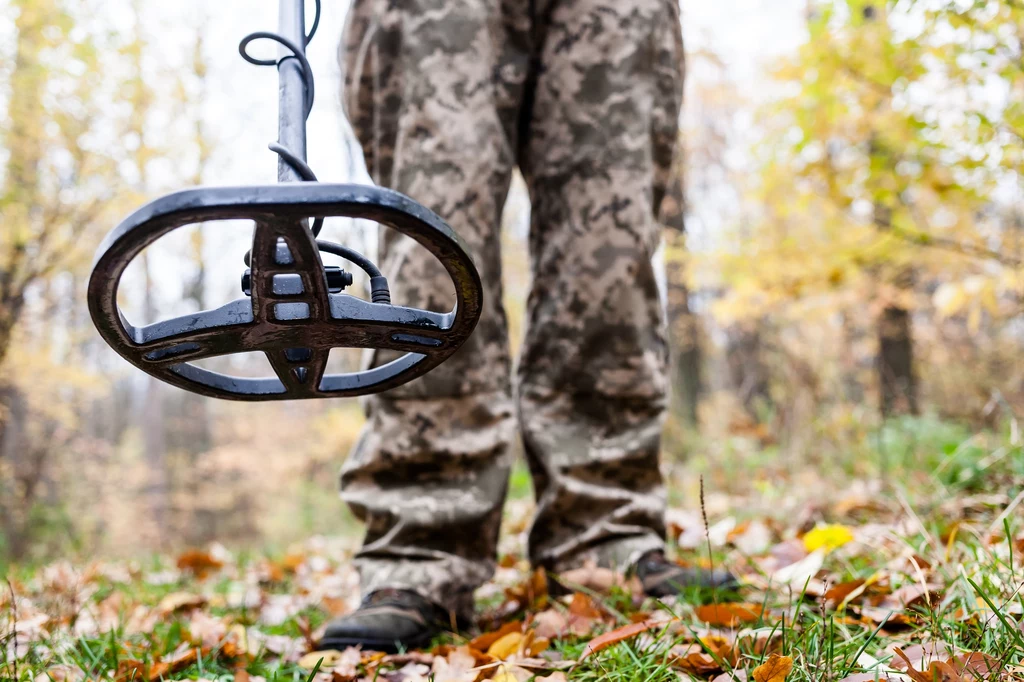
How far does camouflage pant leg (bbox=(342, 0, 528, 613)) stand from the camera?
119cm

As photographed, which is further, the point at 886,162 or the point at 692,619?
the point at 886,162

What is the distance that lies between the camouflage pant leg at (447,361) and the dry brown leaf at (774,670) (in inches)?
24.2

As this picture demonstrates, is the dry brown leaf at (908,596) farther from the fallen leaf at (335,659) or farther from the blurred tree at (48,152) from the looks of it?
the blurred tree at (48,152)

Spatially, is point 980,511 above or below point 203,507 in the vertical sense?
above

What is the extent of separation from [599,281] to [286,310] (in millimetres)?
818

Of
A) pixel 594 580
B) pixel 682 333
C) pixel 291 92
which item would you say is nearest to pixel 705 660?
pixel 594 580

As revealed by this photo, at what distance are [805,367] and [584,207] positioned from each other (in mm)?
3062

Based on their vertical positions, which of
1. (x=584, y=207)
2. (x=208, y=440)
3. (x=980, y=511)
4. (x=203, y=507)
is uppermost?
(x=584, y=207)

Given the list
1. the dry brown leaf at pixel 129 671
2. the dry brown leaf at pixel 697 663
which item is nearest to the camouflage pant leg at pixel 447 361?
the dry brown leaf at pixel 129 671

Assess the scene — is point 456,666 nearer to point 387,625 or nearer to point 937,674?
point 387,625

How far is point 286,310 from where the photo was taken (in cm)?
65

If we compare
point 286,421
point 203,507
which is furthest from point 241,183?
point 203,507

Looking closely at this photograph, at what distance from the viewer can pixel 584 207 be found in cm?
137

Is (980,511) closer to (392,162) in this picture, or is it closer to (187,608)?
(392,162)
